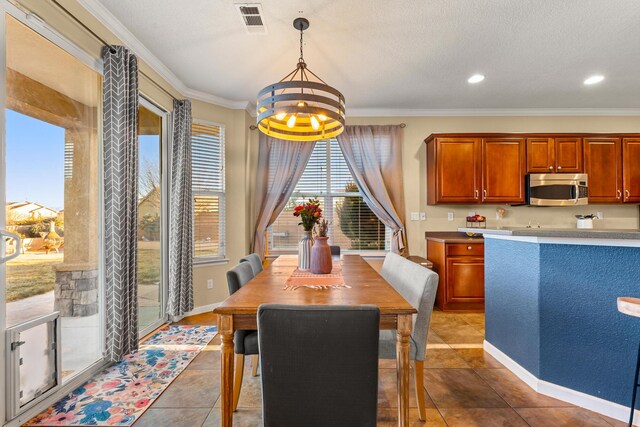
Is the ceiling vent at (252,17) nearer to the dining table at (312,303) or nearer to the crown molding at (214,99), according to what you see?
the crown molding at (214,99)

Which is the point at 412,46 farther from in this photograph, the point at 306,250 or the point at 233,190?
the point at 233,190

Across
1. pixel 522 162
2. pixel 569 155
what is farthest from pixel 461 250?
pixel 569 155

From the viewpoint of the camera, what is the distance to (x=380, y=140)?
4.23m

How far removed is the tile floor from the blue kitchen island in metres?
0.14

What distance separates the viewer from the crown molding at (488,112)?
4227mm

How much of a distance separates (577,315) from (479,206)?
8.35ft

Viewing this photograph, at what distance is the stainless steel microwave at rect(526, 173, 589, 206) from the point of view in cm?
386

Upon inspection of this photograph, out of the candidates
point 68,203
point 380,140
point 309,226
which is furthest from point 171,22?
point 380,140

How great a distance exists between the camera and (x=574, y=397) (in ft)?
6.21

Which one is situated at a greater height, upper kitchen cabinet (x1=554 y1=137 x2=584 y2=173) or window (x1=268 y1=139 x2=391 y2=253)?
upper kitchen cabinet (x1=554 y1=137 x2=584 y2=173)

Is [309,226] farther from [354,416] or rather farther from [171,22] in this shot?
[171,22]

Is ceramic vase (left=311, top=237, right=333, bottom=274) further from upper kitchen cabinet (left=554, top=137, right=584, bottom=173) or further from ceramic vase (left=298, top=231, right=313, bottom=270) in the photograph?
upper kitchen cabinet (left=554, top=137, right=584, bottom=173)

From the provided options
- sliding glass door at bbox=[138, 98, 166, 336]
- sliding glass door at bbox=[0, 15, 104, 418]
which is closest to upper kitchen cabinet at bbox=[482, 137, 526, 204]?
sliding glass door at bbox=[138, 98, 166, 336]

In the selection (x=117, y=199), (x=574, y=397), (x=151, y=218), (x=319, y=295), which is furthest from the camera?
(x=151, y=218)
